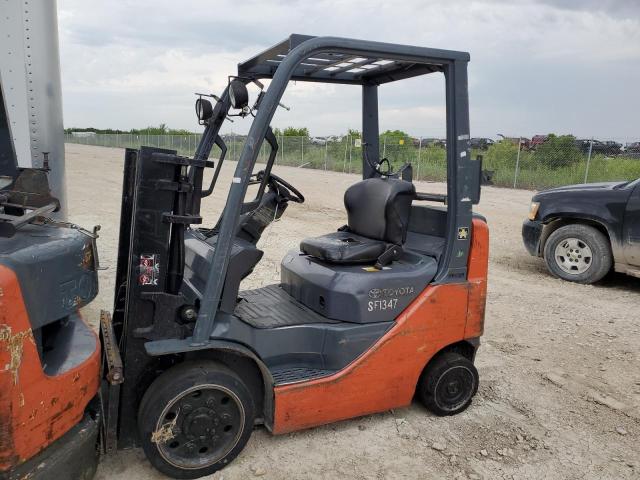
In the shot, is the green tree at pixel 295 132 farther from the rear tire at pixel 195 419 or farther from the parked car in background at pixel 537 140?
the rear tire at pixel 195 419

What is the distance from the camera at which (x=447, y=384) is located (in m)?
3.93

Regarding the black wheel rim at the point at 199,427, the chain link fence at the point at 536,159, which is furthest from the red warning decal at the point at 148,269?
the chain link fence at the point at 536,159

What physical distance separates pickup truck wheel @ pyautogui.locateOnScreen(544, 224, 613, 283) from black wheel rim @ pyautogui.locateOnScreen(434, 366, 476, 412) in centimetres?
440

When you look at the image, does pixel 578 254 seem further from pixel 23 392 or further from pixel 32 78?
pixel 23 392

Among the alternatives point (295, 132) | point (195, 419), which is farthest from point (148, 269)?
point (295, 132)

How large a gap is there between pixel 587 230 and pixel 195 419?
640 centimetres

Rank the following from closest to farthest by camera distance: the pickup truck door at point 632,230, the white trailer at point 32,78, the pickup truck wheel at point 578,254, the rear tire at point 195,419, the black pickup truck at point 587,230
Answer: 1. the rear tire at point 195,419
2. the white trailer at point 32,78
3. the pickup truck door at point 632,230
4. the black pickup truck at point 587,230
5. the pickup truck wheel at point 578,254

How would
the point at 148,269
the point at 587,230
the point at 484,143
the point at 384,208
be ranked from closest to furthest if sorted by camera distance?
the point at 148,269
the point at 384,208
the point at 587,230
the point at 484,143

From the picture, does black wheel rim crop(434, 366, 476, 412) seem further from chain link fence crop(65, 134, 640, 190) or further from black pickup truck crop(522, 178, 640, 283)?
chain link fence crop(65, 134, 640, 190)

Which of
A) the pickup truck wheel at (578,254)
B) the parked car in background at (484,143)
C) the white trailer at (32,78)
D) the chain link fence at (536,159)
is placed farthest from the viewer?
the parked car in background at (484,143)

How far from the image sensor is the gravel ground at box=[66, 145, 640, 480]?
3.35 metres

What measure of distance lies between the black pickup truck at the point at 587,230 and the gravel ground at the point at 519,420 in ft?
1.24

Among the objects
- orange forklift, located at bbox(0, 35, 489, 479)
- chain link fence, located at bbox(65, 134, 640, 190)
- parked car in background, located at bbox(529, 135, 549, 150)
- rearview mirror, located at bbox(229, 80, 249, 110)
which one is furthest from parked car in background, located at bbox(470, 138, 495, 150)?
rearview mirror, located at bbox(229, 80, 249, 110)

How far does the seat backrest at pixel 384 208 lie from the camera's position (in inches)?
149
